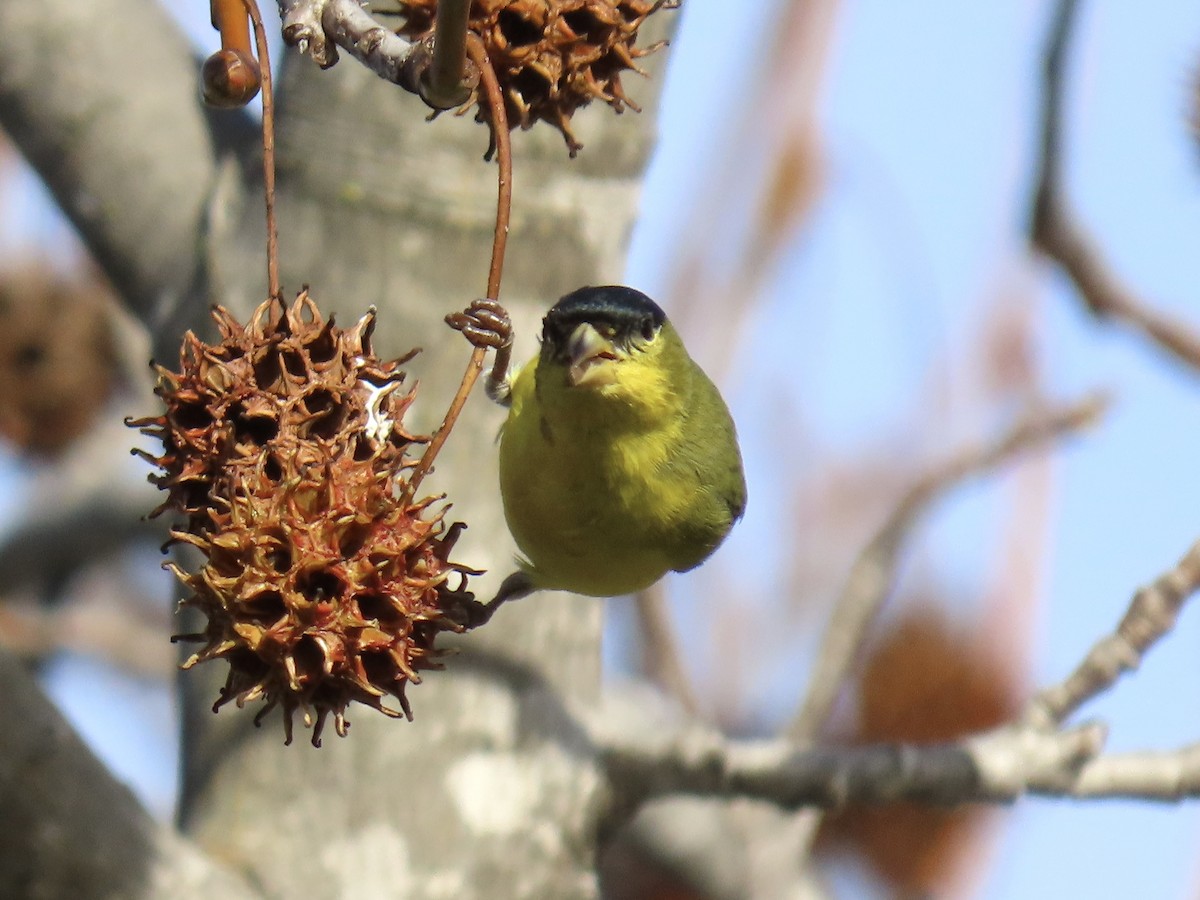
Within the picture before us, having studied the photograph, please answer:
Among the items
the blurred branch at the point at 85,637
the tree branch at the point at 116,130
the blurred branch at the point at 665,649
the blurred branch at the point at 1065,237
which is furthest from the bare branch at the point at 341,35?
the blurred branch at the point at 85,637

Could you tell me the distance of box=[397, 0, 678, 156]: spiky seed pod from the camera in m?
2.03

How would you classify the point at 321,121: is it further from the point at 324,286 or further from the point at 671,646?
the point at 671,646

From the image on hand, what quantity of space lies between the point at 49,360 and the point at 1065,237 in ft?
13.4

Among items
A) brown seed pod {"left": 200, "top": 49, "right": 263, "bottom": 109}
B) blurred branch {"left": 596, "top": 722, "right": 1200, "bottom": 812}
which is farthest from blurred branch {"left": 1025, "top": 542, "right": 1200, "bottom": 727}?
brown seed pod {"left": 200, "top": 49, "right": 263, "bottom": 109}

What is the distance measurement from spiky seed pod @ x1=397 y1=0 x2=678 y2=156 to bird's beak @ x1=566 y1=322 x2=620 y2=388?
0.43m

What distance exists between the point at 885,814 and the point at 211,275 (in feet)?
9.07

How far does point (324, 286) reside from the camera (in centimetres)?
345

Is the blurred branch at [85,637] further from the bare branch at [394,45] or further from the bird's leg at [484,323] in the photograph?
the bare branch at [394,45]

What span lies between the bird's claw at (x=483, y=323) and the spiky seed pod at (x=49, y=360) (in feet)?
12.2

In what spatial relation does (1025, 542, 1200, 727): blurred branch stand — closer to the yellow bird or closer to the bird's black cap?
the yellow bird

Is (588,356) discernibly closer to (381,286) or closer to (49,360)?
(381,286)

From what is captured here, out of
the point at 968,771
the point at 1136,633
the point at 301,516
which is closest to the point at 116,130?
the point at 301,516

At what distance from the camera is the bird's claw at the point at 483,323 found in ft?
6.99

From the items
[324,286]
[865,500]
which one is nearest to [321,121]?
[324,286]
